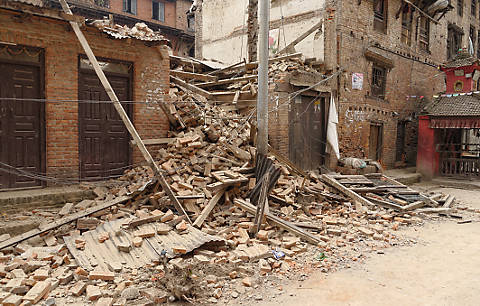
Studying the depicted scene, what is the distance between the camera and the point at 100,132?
8.51m

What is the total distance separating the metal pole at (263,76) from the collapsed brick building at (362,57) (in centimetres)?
329

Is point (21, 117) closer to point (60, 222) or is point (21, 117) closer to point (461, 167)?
point (60, 222)

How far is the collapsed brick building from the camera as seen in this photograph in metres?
12.5

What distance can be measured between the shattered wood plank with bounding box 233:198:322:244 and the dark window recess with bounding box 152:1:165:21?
2102 cm

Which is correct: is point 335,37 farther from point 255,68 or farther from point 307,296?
point 307,296

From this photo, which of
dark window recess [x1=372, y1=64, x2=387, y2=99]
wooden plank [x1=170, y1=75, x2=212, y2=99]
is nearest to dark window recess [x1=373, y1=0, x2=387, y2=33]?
dark window recess [x1=372, y1=64, x2=387, y2=99]

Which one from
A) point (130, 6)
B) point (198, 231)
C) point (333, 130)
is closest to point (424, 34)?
point (333, 130)

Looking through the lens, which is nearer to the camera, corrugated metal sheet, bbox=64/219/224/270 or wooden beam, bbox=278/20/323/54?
→ corrugated metal sheet, bbox=64/219/224/270

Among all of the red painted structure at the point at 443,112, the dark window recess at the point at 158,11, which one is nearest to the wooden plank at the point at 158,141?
the red painted structure at the point at 443,112

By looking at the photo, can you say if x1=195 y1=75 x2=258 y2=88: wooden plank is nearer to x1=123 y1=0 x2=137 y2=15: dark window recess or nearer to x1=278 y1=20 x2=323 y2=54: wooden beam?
x1=278 y1=20 x2=323 y2=54: wooden beam

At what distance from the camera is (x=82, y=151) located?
8.22 m

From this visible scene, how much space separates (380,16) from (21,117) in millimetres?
14574

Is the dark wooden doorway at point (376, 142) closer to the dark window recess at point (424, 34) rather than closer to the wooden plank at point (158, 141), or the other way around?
the dark window recess at point (424, 34)

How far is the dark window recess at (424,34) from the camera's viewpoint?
56.6 feet
